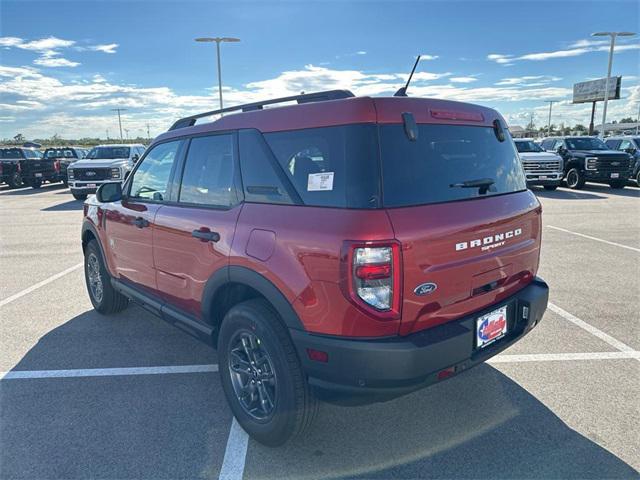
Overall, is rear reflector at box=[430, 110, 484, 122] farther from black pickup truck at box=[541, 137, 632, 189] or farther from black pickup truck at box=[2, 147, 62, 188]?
black pickup truck at box=[2, 147, 62, 188]

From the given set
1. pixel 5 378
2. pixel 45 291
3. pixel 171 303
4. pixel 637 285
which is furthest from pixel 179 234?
pixel 637 285

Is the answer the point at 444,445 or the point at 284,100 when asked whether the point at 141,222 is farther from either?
the point at 444,445

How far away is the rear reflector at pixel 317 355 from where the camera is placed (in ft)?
7.19

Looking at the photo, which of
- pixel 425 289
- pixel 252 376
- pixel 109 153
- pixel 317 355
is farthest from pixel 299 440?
pixel 109 153

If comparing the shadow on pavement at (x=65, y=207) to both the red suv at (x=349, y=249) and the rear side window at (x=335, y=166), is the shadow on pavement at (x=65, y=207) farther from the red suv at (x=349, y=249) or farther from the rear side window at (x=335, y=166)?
the rear side window at (x=335, y=166)

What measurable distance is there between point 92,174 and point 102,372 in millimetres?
13424

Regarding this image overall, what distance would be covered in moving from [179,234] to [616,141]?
20771mm

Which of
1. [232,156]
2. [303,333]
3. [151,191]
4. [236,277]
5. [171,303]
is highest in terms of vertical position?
[232,156]

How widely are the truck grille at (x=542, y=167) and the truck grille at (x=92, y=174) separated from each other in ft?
46.6

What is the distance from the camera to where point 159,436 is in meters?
2.76

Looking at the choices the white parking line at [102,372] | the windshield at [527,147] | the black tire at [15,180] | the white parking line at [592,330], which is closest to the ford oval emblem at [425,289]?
the white parking line at [102,372]

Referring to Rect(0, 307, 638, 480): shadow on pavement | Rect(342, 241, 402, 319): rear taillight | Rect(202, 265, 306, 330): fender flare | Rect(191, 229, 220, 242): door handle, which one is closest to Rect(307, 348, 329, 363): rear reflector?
Rect(202, 265, 306, 330): fender flare

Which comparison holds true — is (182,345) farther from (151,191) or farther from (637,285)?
(637,285)

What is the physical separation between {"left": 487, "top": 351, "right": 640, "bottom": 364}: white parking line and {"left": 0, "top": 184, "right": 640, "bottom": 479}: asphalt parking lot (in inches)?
0.6
